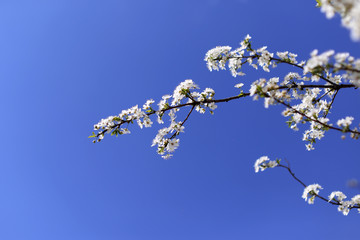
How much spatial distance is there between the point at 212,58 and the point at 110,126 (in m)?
2.71

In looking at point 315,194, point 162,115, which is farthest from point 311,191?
point 162,115

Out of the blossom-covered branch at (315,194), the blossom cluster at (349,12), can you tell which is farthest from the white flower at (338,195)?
the blossom cluster at (349,12)

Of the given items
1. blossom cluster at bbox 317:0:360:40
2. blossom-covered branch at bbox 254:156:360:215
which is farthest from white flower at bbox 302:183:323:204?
blossom cluster at bbox 317:0:360:40

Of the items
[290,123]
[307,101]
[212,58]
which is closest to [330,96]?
[307,101]

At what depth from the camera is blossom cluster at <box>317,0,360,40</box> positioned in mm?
2455

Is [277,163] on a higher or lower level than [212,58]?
lower

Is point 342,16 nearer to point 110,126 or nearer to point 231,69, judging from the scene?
point 231,69

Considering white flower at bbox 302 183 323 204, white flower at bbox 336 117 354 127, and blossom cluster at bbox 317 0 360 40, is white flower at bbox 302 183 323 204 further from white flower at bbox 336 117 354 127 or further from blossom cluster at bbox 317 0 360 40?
blossom cluster at bbox 317 0 360 40

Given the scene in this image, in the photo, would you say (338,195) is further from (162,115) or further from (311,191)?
(162,115)

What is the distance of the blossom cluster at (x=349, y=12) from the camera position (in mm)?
2455

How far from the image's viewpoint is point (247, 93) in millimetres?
4965

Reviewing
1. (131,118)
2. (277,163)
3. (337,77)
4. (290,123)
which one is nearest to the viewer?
(277,163)

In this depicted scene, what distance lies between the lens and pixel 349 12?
2.80 metres

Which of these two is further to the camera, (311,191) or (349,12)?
(311,191)
